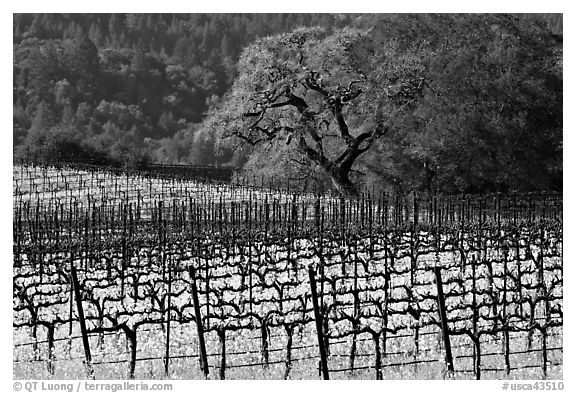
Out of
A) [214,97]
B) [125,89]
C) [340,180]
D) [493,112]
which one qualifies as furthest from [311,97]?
[125,89]

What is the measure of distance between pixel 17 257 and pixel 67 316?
4587 mm

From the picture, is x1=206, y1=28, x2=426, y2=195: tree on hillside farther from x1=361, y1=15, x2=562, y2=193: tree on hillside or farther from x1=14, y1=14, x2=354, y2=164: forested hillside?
x1=14, y1=14, x2=354, y2=164: forested hillside

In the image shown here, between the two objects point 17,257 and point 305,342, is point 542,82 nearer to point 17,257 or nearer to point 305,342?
point 17,257

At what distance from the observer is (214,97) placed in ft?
220

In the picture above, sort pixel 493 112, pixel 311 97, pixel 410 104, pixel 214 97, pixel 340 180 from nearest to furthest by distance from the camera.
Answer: pixel 493 112
pixel 410 104
pixel 340 180
pixel 311 97
pixel 214 97

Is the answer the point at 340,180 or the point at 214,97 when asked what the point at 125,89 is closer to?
the point at 214,97

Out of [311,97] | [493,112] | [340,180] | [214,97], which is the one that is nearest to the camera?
[493,112]

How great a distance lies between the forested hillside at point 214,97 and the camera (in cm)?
2755

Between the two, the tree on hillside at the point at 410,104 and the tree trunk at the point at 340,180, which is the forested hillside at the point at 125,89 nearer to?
the tree on hillside at the point at 410,104

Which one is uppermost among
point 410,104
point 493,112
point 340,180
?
point 410,104

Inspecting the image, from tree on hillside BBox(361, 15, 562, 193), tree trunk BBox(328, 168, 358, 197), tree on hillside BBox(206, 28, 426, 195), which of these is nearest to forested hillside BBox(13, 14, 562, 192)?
tree on hillside BBox(361, 15, 562, 193)

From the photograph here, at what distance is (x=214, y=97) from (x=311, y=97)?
121 ft

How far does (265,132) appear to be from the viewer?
30297 millimetres

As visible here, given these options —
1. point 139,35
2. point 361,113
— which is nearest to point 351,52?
point 361,113
